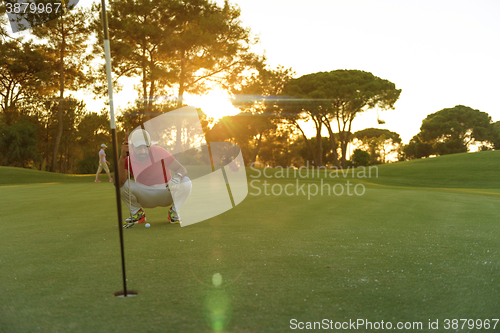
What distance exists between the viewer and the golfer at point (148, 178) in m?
5.97

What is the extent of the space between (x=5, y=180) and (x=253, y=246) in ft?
81.6

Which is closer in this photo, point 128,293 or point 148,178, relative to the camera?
point 128,293

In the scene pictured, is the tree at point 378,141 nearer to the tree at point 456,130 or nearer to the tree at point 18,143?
the tree at point 456,130

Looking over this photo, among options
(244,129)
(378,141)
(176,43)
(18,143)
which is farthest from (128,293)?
(378,141)

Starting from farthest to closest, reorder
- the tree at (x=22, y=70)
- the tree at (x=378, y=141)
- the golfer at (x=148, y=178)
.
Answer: the tree at (x=378, y=141) < the tree at (x=22, y=70) < the golfer at (x=148, y=178)

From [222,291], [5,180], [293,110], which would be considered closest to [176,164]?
[222,291]

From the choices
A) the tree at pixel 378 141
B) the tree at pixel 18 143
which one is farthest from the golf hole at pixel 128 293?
the tree at pixel 378 141

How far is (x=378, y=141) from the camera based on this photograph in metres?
90.6

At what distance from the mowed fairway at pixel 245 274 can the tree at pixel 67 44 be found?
30151mm

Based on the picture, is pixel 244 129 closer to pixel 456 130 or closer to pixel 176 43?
pixel 176 43

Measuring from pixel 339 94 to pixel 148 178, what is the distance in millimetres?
39429

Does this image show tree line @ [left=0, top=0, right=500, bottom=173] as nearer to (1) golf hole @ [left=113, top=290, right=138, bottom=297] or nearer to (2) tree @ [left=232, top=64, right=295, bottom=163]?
(2) tree @ [left=232, top=64, right=295, bottom=163]

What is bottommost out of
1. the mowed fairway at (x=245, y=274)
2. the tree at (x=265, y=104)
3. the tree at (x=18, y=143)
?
the mowed fairway at (x=245, y=274)

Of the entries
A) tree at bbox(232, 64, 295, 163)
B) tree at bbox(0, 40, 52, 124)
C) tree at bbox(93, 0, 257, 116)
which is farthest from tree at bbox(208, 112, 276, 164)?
tree at bbox(0, 40, 52, 124)
